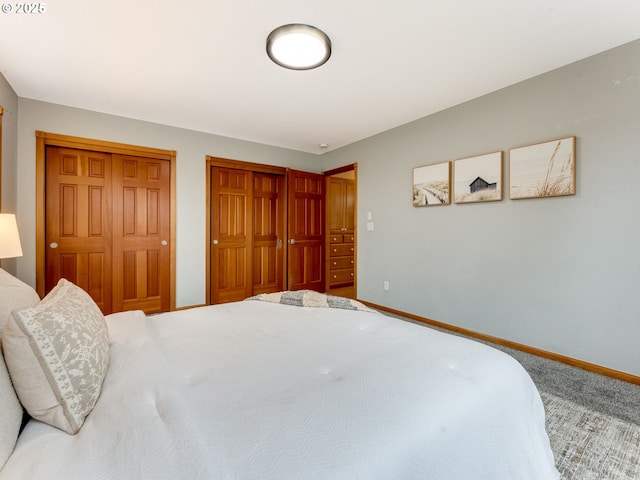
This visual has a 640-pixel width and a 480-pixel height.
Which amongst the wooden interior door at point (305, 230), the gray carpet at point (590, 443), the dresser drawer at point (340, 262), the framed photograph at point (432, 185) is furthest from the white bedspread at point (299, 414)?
the dresser drawer at point (340, 262)

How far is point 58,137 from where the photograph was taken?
3141 mm

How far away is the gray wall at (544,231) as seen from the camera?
7.18 ft

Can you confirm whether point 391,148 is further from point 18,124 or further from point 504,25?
point 18,124

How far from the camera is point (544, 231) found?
8.39ft

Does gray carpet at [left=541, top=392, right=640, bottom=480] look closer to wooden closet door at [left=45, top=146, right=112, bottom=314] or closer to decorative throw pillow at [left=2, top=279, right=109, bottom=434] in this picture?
decorative throw pillow at [left=2, top=279, right=109, bottom=434]

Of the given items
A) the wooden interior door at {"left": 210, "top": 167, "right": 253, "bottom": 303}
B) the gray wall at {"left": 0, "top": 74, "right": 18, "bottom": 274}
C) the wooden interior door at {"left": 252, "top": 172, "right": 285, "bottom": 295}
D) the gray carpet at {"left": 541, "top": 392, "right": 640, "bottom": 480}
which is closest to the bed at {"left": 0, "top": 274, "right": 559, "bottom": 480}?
the gray carpet at {"left": 541, "top": 392, "right": 640, "bottom": 480}

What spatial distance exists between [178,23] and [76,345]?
6.73 ft

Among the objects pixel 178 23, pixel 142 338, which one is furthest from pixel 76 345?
pixel 178 23

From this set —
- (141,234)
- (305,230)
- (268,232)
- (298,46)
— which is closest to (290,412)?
(298,46)

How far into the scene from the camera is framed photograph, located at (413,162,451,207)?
10.8 feet

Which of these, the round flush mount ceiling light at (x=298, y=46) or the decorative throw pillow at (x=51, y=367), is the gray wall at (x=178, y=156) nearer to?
the round flush mount ceiling light at (x=298, y=46)

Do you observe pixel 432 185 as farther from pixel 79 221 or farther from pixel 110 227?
pixel 79 221

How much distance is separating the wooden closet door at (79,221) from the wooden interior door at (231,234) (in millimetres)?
1203

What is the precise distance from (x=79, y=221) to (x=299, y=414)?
3701 millimetres
